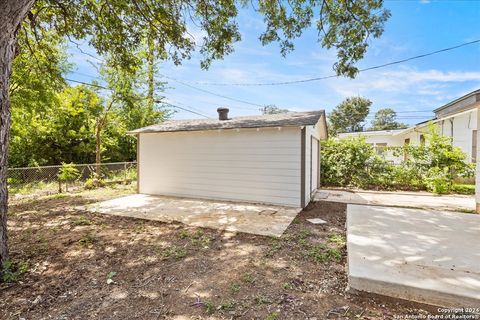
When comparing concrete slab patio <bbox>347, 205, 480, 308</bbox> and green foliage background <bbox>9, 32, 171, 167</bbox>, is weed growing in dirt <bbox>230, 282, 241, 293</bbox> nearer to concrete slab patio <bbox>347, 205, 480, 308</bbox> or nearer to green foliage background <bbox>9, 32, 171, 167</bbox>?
concrete slab patio <bbox>347, 205, 480, 308</bbox>

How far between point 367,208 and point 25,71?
964cm

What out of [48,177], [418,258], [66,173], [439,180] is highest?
[66,173]

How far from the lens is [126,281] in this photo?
2754 millimetres

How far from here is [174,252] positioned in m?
3.52

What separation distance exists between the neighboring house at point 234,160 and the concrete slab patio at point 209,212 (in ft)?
1.45

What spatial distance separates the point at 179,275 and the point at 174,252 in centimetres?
70

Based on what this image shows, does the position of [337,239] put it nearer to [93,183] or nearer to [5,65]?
[5,65]

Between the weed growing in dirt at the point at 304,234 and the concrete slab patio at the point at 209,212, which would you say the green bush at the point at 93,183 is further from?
the weed growing in dirt at the point at 304,234

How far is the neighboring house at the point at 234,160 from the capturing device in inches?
247

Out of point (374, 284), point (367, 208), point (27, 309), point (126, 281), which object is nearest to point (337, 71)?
point (367, 208)

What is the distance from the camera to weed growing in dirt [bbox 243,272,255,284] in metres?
2.68

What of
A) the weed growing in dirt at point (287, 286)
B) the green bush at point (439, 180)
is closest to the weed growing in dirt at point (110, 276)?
the weed growing in dirt at point (287, 286)

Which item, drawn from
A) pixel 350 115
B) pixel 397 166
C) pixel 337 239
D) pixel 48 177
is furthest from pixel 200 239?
pixel 350 115

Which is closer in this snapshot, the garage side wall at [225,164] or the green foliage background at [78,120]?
the garage side wall at [225,164]
